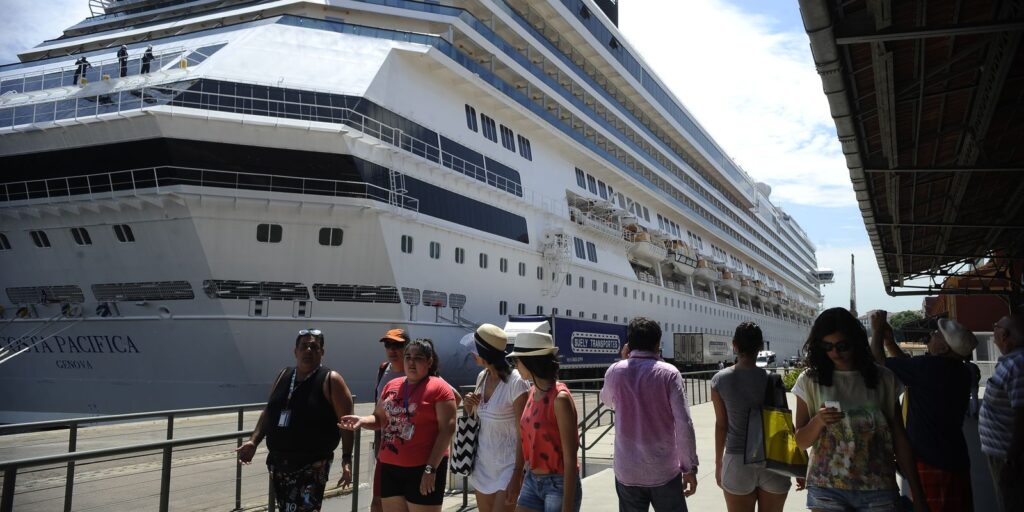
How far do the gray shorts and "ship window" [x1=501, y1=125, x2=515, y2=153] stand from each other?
22689 mm

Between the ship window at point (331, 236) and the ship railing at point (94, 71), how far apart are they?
5558 millimetres

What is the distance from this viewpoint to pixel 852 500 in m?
3.84

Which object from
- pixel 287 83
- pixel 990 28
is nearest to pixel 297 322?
pixel 287 83

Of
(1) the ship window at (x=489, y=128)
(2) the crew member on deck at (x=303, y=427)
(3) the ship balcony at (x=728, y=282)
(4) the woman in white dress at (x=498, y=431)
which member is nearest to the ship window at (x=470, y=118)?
(1) the ship window at (x=489, y=128)

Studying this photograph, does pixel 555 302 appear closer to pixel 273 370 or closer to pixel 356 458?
pixel 273 370

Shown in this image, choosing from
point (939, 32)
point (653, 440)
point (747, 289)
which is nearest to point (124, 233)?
point (653, 440)

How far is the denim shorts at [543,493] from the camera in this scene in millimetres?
4363

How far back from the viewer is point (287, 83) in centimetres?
1838

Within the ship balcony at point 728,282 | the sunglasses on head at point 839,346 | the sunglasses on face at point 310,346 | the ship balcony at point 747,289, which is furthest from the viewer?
the ship balcony at point 747,289

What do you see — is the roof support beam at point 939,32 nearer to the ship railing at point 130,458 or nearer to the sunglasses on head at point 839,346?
the sunglasses on head at point 839,346

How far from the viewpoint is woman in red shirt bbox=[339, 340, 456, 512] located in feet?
15.9

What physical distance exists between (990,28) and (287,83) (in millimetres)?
15783

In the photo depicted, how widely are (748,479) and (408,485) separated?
217cm

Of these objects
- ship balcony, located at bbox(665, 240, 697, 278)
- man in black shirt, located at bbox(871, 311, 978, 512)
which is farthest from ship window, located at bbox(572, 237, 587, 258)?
man in black shirt, located at bbox(871, 311, 978, 512)
